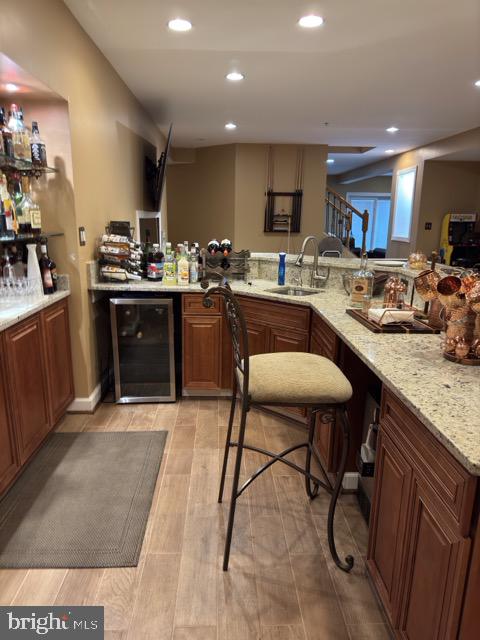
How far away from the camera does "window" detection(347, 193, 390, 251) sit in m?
13.2

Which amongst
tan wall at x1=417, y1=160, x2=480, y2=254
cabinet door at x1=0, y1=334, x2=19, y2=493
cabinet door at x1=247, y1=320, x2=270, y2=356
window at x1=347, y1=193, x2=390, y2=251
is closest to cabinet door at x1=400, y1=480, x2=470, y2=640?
cabinet door at x1=0, y1=334, x2=19, y2=493

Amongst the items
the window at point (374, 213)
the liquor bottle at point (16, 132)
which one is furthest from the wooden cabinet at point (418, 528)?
the window at point (374, 213)

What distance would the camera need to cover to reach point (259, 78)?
3.83 metres

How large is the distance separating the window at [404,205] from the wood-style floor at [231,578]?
7.08 meters

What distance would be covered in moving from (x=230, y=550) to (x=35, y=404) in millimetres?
1317

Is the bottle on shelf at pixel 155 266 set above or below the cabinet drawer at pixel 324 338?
above

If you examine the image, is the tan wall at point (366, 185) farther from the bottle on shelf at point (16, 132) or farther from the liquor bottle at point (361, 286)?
the bottle on shelf at point (16, 132)

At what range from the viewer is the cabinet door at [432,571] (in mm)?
1040

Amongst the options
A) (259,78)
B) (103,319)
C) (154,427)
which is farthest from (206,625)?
(259,78)

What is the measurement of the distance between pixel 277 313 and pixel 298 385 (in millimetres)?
1330

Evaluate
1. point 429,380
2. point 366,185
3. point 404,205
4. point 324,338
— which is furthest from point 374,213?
point 429,380

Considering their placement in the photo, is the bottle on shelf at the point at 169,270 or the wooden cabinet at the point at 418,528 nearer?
the wooden cabinet at the point at 418,528

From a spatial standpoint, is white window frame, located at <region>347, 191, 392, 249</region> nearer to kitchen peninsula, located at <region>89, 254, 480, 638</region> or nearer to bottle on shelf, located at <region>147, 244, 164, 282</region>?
bottle on shelf, located at <region>147, 244, 164, 282</region>

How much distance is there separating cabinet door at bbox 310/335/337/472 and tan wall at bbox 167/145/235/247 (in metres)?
5.48
